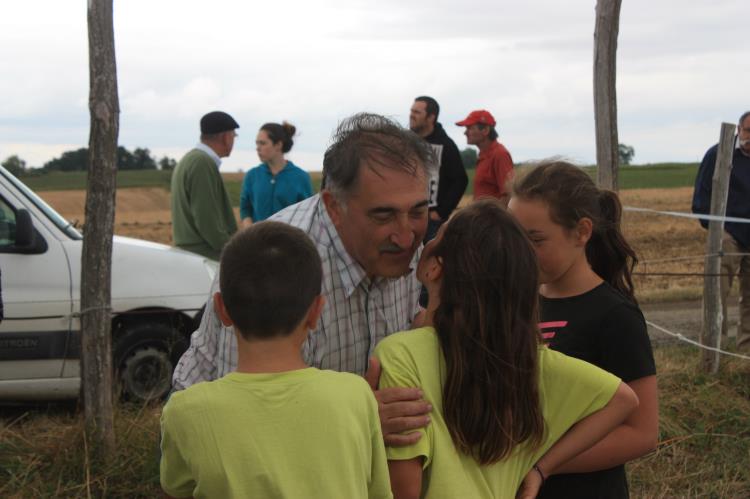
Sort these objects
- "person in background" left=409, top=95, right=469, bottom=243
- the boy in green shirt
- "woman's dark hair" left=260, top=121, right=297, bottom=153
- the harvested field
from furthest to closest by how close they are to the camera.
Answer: the harvested field < "person in background" left=409, top=95, right=469, bottom=243 < "woman's dark hair" left=260, top=121, right=297, bottom=153 < the boy in green shirt

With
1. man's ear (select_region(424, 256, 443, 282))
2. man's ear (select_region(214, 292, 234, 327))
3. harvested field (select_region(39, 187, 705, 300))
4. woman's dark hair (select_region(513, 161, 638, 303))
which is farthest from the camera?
harvested field (select_region(39, 187, 705, 300))

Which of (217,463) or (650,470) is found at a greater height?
(217,463)

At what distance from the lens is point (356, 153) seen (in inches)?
94.8

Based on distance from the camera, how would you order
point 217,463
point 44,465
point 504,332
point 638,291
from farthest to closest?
point 638,291
point 44,465
point 504,332
point 217,463

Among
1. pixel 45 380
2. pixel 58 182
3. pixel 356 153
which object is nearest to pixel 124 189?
pixel 58 182

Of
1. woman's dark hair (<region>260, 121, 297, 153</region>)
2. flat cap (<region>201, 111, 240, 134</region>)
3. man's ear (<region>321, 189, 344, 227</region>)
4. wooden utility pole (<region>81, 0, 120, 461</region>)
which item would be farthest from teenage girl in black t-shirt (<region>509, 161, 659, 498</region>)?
woman's dark hair (<region>260, 121, 297, 153</region>)

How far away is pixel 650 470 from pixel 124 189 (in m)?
49.6

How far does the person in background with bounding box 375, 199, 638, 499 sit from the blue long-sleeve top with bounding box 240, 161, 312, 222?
18.4 ft

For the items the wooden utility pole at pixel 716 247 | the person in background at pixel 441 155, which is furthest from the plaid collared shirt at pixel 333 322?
the person in background at pixel 441 155

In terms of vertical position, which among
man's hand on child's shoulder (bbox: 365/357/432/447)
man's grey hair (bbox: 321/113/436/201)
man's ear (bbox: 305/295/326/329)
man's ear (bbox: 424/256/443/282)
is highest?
man's grey hair (bbox: 321/113/436/201)

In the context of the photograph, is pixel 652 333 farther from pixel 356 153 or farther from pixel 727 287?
pixel 356 153

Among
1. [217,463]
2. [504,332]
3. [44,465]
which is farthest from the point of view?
[44,465]

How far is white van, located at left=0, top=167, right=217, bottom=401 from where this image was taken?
608 centimetres

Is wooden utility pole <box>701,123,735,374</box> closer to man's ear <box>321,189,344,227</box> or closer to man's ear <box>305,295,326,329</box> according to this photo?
man's ear <box>321,189,344,227</box>
